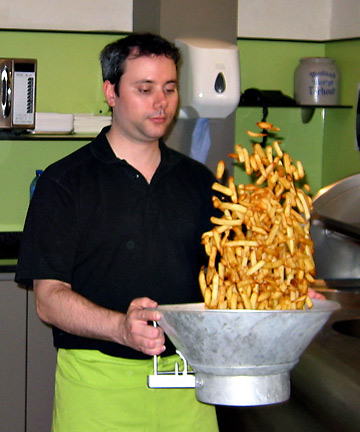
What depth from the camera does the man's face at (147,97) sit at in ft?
6.42

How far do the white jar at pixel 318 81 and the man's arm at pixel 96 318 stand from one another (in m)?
2.51

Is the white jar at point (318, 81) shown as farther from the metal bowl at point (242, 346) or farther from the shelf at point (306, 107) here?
the metal bowl at point (242, 346)

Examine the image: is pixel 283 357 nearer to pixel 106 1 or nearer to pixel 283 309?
pixel 283 309

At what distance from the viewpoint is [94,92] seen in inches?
156

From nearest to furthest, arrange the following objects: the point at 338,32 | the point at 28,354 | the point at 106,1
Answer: the point at 28,354, the point at 106,1, the point at 338,32

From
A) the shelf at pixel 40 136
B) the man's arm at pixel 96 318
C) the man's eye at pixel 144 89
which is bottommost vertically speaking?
the man's arm at pixel 96 318

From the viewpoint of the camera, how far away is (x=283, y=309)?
136 centimetres

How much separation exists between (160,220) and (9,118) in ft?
5.88

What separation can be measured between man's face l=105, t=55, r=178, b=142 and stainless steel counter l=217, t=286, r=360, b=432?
69 cm

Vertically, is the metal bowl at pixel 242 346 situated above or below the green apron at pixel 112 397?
above

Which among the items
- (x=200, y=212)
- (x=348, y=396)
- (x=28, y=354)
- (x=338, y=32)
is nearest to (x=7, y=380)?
(x=28, y=354)

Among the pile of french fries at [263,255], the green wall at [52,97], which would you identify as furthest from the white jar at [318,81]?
the pile of french fries at [263,255]

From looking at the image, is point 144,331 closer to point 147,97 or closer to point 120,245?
point 120,245

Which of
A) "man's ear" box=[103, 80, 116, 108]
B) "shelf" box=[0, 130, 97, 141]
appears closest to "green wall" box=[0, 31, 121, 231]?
"shelf" box=[0, 130, 97, 141]
